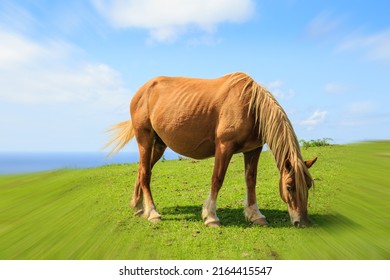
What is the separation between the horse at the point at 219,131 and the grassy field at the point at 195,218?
527 mm

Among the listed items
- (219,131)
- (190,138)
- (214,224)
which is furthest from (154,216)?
(219,131)

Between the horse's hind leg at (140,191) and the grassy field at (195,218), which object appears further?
the horse's hind leg at (140,191)

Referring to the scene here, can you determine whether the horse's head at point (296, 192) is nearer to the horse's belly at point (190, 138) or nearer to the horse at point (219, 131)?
the horse at point (219, 131)

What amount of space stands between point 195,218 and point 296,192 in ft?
7.22

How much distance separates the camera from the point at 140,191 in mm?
8000

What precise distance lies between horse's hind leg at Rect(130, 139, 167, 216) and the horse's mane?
2532 millimetres

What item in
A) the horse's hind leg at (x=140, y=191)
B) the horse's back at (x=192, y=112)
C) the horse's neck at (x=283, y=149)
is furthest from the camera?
the horse's hind leg at (x=140, y=191)

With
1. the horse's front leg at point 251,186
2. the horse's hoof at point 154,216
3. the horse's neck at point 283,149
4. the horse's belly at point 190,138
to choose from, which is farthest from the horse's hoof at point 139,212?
the horse's neck at point 283,149

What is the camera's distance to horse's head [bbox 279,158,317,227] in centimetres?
621

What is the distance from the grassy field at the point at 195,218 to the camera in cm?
556

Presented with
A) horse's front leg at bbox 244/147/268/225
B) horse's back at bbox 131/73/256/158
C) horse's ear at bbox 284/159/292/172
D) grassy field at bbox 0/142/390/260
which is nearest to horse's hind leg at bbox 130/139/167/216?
grassy field at bbox 0/142/390/260

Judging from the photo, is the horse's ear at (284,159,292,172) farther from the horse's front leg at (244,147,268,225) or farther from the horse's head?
the horse's front leg at (244,147,268,225)

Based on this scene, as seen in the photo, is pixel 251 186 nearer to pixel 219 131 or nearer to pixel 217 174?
pixel 217 174

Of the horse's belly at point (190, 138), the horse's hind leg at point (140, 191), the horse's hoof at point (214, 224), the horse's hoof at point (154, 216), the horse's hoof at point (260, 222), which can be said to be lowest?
the horse's hoof at point (260, 222)
